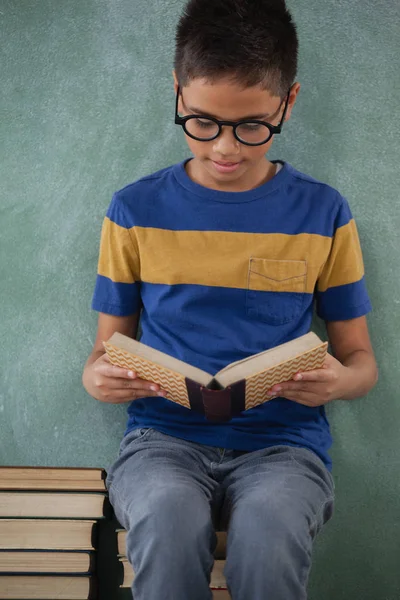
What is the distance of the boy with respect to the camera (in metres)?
1.26

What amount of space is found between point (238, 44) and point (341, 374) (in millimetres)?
661

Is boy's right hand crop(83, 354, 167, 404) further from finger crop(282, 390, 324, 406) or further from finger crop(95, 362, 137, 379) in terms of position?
finger crop(282, 390, 324, 406)

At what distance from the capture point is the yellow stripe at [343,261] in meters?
1.63

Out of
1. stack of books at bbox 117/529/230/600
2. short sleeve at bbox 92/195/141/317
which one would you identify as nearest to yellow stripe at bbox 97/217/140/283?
short sleeve at bbox 92/195/141/317

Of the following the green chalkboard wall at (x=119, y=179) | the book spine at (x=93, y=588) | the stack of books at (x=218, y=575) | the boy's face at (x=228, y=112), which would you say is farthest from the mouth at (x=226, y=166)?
the book spine at (x=93, y=588)

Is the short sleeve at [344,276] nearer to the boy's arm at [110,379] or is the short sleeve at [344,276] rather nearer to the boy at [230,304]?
the boy at [230,304]

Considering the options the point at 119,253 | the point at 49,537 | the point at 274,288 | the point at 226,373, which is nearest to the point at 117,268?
the point at 119,253

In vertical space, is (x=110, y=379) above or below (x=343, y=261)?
below

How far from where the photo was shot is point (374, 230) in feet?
5.91

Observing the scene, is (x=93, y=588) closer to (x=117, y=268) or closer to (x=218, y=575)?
(x=218, y=575)

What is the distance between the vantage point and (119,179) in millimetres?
1838

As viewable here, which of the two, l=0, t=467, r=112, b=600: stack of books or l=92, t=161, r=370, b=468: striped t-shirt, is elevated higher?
l=92, t=161, r=370, b=468: striped t-shirt

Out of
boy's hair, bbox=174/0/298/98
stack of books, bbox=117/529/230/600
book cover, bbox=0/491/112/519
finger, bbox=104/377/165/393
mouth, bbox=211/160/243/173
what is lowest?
stack of books, bbox=117/529/230/600

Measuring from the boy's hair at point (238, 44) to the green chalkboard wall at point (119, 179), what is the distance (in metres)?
0.34
